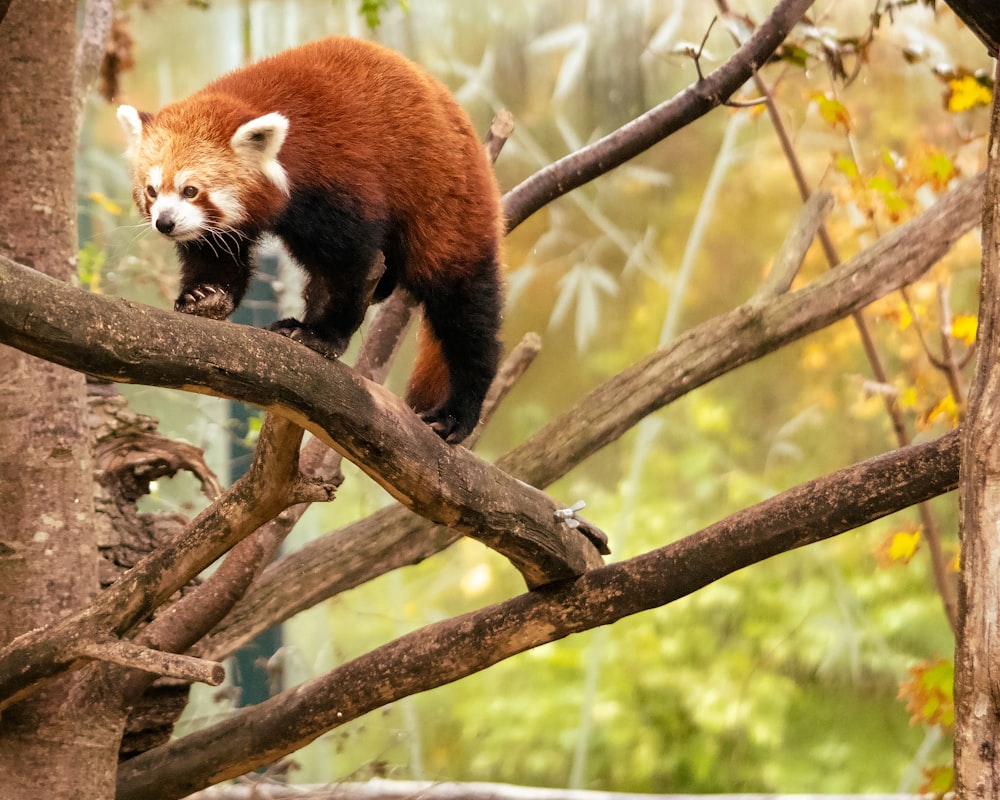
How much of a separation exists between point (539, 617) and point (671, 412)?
2.01m

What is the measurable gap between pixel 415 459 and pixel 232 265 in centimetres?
56

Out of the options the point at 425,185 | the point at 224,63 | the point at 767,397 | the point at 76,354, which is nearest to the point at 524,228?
the point at 767,397

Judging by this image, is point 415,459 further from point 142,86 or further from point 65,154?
point 142,86

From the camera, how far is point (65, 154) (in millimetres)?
1953

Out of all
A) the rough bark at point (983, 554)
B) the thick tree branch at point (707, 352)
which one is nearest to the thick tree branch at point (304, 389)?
the thick tree branch at point (707, 352)

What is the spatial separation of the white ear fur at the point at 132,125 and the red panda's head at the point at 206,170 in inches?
1.6

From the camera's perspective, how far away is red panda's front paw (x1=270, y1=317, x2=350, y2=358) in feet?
5.24

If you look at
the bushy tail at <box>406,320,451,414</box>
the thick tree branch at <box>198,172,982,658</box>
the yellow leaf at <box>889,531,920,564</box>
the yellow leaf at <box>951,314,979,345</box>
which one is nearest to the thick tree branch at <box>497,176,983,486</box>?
the thick tree branch at <box>198,172,982,658</box>

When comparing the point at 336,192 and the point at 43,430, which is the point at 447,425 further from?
the point at 43,430

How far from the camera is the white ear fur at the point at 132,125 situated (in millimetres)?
1752

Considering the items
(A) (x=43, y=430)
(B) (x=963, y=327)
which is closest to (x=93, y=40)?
(A) (x=43, y=430)

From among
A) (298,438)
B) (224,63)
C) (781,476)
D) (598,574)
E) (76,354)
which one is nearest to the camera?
(76,354)

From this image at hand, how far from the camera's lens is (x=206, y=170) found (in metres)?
1.66

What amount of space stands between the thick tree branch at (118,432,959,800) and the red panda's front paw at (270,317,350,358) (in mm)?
497
